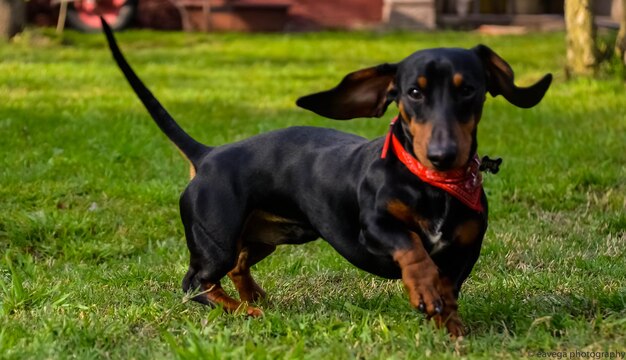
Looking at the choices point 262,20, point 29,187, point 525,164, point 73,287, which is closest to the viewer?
point 73,287

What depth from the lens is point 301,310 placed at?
4344 mm

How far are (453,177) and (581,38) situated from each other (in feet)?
27.2

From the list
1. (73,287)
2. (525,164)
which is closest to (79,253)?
(73,287)

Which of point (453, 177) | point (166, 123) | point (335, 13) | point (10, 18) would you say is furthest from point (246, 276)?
point (335, 13)

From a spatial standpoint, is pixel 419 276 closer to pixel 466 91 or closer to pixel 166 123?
pixel 466 91

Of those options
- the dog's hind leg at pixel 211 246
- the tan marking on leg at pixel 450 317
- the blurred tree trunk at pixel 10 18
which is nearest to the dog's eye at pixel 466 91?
the tan marking on leg at pixel 450 317

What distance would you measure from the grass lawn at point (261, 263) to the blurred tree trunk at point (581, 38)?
438 mm

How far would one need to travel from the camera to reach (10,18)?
1616 centimetres

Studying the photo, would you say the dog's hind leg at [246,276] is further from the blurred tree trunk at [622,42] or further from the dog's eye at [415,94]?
the blurred tree trunk at [622,42]

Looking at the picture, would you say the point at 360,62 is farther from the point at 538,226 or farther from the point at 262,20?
the point at 538,226

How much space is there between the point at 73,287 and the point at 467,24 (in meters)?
17.9

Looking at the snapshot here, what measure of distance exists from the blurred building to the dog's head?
52.7 ft

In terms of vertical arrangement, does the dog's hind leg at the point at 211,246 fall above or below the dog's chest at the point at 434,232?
below

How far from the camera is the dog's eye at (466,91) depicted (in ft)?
12.2
